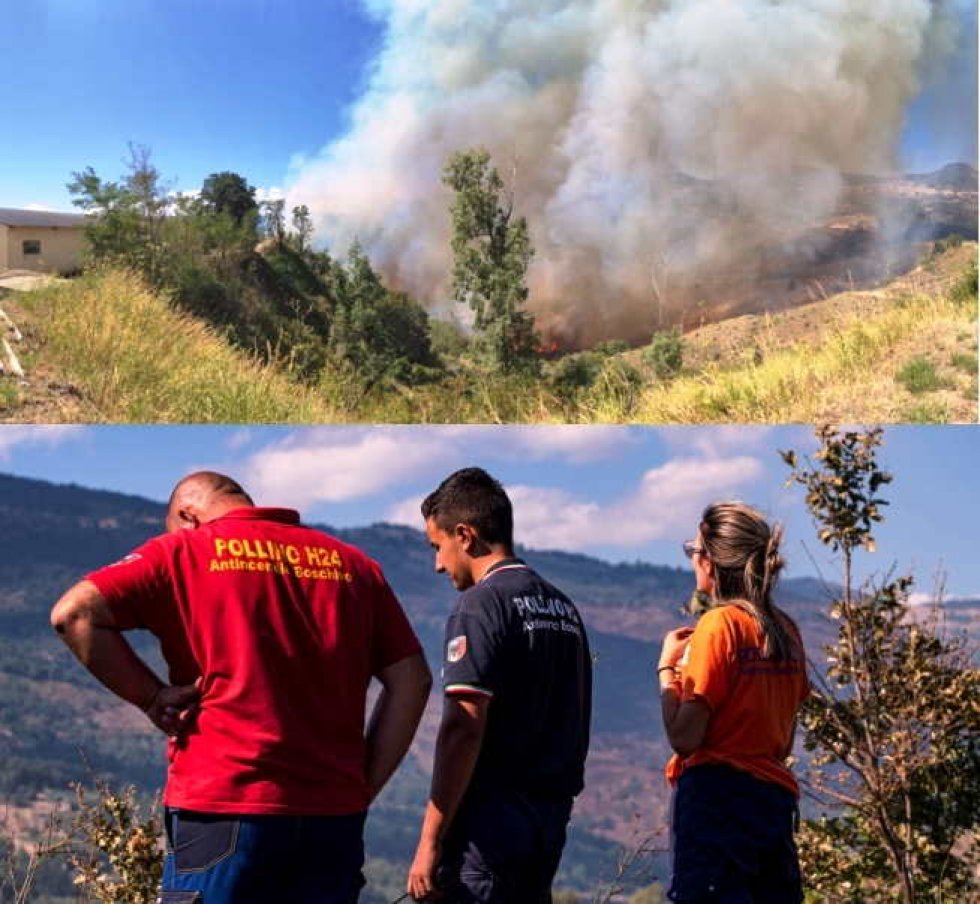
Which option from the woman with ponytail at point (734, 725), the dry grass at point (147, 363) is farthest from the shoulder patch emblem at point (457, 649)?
the dry grass at point (147, 363)

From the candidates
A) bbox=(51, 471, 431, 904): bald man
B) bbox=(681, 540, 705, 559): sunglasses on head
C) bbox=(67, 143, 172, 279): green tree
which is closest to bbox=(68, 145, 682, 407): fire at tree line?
bbox=(67, 143, 172, 279): green tree

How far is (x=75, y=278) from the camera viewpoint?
15055 mm

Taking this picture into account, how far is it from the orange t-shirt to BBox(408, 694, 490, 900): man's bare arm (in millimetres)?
Answer: 561

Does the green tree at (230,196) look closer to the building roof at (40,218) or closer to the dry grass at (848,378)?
the building roof at (40,218)

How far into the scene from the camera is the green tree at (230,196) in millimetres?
15344

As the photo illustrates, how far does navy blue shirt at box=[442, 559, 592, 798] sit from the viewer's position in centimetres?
344

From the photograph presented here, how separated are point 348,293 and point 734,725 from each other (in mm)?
12287

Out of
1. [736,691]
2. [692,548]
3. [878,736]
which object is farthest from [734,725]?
[878,736]

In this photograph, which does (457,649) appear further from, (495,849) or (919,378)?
(919,378)

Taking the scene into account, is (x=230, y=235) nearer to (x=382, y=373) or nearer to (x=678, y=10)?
(x=382, y=373)

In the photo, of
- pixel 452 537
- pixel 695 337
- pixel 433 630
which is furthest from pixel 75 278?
pixel 452 537

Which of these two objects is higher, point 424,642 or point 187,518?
point 424,642

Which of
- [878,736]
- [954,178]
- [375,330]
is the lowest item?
A: [878,736]

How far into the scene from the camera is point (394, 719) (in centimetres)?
342
